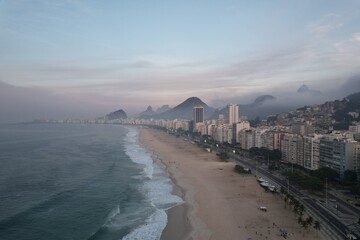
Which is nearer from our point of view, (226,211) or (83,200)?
(226,211)

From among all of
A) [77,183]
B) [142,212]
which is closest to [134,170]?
[77,183]

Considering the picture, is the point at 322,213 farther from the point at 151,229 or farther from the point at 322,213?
the point at 151,229

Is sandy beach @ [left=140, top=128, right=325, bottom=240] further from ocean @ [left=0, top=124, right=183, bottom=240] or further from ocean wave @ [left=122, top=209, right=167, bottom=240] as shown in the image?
ocean @ [left=0, top=124, right=183, bottom=240]

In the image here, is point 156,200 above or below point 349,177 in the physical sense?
below

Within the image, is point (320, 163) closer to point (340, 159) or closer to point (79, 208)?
point (340, 159)

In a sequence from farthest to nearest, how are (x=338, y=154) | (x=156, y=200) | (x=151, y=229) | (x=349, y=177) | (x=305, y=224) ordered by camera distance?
1. (x=338, y=154)
2. (x=349, y=177)
3. (x=156, y=200)
4. (x=151, y=229)
5. (x=305, y=224)

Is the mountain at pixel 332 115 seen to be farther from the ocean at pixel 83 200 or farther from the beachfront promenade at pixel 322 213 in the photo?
the ocean at pixel 83 200

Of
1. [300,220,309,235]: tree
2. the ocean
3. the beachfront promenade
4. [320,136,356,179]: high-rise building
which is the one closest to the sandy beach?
[300,220,309,235]: tree

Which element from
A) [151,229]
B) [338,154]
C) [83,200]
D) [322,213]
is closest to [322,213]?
[322,213]

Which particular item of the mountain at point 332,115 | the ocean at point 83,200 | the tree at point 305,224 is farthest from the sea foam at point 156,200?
the mountain at point 332,115
